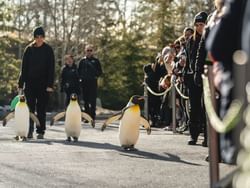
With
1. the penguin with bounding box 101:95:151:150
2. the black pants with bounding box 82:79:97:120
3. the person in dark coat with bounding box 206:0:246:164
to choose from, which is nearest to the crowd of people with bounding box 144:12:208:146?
the penguin with bounding box 101:95:151:150

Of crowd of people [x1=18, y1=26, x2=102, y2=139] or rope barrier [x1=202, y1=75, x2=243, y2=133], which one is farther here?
crowd of people [x1=18, y1=26, x2=102, y2=139]

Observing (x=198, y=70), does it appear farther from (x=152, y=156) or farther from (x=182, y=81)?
(x=182, y=81)

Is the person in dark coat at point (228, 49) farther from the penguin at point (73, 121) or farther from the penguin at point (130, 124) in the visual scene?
the penguin at point (73, 121)

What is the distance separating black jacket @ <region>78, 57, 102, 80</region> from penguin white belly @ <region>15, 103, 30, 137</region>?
5965 millimetres

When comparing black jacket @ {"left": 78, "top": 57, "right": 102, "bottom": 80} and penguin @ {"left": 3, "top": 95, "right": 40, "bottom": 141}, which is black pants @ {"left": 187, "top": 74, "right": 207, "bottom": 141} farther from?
black jacket @ {"left": 78, "top": 57, "right": 102, "bottom": 80}

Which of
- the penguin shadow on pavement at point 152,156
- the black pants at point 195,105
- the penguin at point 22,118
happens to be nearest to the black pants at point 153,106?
the penguin at point 22,118

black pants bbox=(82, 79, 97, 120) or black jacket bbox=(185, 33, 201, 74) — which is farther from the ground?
black jacket bbox=(185, 33, 201, 74)

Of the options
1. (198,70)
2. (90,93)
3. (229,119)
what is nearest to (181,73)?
(198,70)

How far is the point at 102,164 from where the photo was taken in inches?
315

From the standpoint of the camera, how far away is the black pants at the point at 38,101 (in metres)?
11.8

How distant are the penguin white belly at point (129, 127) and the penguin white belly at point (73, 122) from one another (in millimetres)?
1585

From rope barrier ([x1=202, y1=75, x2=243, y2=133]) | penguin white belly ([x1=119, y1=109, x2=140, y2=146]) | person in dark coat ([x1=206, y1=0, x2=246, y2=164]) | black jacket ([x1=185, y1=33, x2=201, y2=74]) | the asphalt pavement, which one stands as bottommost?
the asphalt pavement

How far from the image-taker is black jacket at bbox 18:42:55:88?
38.5 ft

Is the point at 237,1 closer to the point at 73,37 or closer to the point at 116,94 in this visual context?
the point at 116,94
